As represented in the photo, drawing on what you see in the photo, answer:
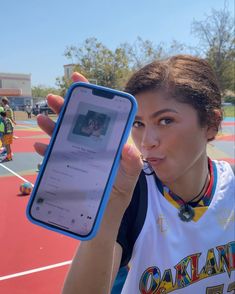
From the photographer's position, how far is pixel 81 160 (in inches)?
40.9

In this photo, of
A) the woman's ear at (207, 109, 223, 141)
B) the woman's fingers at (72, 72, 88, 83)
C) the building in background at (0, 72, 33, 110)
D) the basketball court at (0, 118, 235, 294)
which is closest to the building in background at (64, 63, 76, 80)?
the building in background at (0, 72, 33, 110)

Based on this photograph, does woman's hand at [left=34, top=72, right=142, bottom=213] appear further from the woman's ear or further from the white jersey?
the woman's ear

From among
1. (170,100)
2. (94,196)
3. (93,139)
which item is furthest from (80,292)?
(170,100)

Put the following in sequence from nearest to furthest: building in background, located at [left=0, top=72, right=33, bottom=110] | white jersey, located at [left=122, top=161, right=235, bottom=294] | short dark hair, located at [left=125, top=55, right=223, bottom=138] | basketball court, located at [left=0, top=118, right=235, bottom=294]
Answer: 1. white jersey, located at [left=122, top=161, right=235, bottom=294]
2. short dark hair, located at [left=125, top=55, right=223, bottom=138]
3. basketball court, located at [left=0, top=118, right=235, bottom=294]
4. building in background, located at [left=0, top=72, right=33, bottom=110]

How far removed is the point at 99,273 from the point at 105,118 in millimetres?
487

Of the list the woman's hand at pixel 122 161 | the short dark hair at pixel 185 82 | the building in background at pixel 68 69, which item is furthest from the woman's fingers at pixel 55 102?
the building in background at pixel 68 69

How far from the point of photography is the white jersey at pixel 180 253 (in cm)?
137

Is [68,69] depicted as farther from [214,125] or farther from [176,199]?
→ [176,199]

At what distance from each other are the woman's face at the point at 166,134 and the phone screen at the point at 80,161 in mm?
396

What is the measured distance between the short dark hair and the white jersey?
1.28 ft

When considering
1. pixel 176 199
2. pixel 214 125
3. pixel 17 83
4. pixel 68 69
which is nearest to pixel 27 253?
pixel 176 199

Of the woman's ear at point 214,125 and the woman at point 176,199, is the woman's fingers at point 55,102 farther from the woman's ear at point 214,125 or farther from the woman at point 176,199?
the woman's ear at point 214,125

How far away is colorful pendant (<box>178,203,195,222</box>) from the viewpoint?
151cm

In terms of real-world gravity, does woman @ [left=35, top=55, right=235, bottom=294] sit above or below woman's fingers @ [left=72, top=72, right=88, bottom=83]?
below
